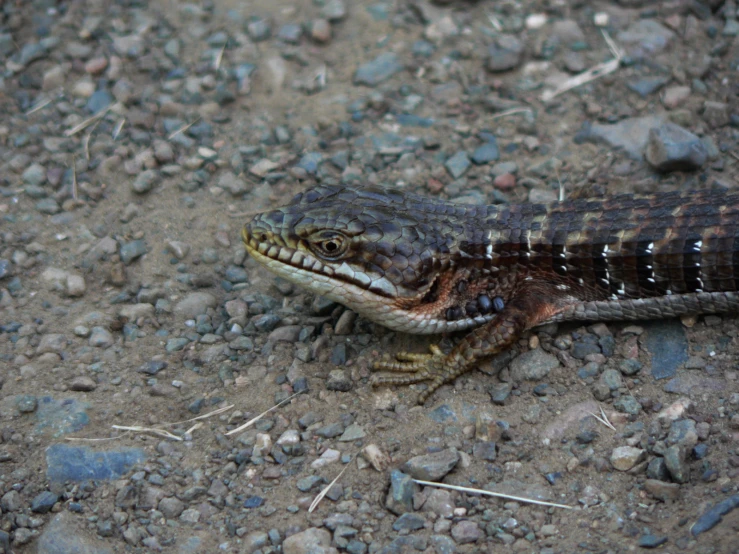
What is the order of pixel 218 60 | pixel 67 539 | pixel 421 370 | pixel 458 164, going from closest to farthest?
pixel 67 539 < pixel 421 370 < pixel 458 164 < pixel 218 60

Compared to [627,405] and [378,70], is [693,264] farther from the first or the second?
[378,70]

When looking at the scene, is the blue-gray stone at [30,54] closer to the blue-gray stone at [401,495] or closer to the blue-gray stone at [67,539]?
the blue-gray stone at [67,539]

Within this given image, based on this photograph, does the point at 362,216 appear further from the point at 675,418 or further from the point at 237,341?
the point at 675,418

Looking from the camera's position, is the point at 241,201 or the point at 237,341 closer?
the point at 237,341

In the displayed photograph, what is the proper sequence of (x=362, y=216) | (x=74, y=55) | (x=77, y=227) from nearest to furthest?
(x=362, y=216) → (x=77, y=227) → (x=74, y=55)

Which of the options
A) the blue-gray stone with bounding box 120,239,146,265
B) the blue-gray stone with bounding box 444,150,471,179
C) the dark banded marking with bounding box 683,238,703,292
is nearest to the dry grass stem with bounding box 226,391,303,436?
the blue-gray stone with bounding box 120,239,146,265

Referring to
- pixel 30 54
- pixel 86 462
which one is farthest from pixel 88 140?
pixel 86 462

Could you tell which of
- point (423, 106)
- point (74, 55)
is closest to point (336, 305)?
point (423, 106)

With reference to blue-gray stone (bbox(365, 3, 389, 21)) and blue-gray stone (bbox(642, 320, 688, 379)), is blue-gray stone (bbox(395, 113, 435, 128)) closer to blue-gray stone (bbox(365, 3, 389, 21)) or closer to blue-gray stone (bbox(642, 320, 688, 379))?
blue-gray stone (bbox(365, 3, 389, 21))

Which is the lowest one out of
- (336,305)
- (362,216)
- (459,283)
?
(336,305)
